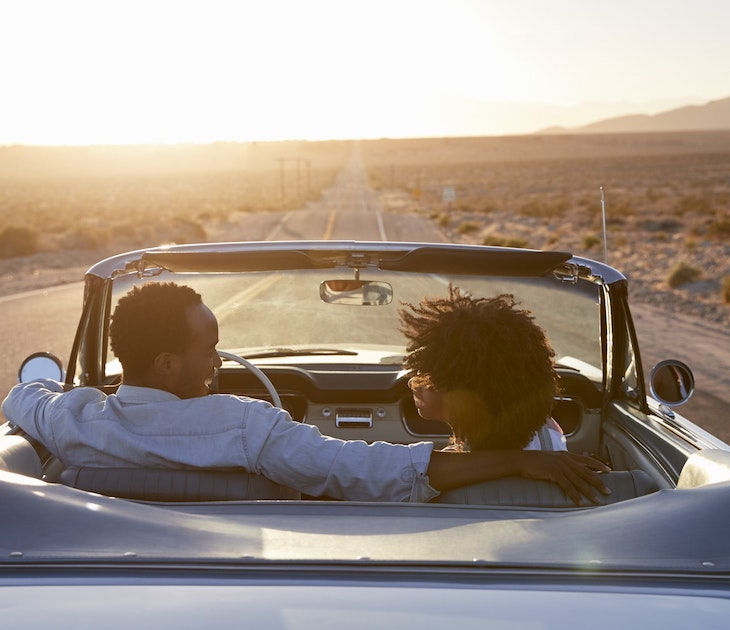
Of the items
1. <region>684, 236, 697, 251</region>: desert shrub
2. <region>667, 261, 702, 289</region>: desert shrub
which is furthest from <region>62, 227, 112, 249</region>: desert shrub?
<region>667, 261, 702, 289</region>: desert shrub

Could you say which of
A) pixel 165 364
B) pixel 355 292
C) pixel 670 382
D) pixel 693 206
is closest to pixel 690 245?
pixel 693 206

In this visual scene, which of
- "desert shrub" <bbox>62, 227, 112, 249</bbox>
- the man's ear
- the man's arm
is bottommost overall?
"desert shrub" <bbox>62, 227, 112, 249</bbox>

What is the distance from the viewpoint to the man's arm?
2441 mm

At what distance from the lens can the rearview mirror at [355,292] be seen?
4.09 m

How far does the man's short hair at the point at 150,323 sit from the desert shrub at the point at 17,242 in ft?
105

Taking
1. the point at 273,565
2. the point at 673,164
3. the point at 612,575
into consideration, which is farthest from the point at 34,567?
the point at 673,164

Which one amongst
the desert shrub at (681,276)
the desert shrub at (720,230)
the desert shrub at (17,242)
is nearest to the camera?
the desert shrub at (681,276)

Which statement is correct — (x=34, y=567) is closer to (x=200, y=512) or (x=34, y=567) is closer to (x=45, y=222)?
(x=200, y=512)

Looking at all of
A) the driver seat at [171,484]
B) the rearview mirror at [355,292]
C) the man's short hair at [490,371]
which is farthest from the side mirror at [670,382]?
the driver seat at [171,484]

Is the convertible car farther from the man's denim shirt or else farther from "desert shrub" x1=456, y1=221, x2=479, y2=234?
"desert shrub" x1=456, y1=221, x2=479, y2=234

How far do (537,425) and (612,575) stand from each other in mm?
1041

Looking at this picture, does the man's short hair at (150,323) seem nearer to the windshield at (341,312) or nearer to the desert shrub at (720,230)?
the windshield at (341,312)

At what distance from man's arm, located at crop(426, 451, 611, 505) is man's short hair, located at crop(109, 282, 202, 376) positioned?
781 mm

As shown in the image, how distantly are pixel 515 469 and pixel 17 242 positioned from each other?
3342 centimetres
